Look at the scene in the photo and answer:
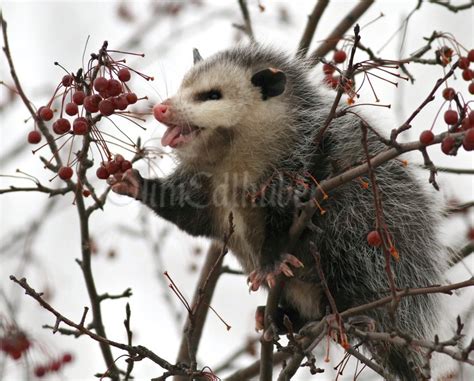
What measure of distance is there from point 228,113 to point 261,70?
282 millimetres

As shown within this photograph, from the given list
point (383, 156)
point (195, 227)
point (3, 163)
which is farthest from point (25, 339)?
point (3, 163)

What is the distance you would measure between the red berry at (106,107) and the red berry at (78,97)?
0.25 ft

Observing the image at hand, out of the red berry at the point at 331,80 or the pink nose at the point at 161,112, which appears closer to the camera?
the pink nose at the point at 161,112

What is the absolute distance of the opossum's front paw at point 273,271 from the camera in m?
2.90

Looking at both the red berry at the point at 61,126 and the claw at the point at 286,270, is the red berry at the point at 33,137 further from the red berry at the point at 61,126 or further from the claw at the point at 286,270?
the claw at the point at 286,270

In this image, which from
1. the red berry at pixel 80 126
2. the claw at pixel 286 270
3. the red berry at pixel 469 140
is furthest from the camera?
the claw at pixel 286 270

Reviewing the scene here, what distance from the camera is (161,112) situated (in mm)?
2947

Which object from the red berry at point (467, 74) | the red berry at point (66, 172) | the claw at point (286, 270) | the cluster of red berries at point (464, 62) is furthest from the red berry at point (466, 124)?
the red berry at point (66, 172)

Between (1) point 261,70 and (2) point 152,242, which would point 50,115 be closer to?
(1) point 261,70

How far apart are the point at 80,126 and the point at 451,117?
1.11 m

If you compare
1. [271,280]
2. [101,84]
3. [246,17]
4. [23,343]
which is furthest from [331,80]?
[23,343]

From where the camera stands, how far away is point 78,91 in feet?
8.12

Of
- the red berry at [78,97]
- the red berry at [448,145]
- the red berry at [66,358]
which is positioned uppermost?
the red berry at [66,358]

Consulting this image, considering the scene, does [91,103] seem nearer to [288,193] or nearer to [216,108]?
[216,108]
